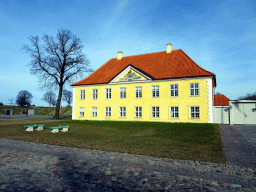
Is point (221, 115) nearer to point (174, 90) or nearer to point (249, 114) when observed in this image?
point (249, 114)

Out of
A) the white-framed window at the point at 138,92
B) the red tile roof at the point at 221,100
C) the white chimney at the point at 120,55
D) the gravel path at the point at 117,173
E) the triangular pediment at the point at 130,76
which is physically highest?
the white chimney at the point at 120,55

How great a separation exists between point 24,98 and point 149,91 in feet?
302

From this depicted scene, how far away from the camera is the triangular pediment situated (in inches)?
1056

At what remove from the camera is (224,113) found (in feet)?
74.4

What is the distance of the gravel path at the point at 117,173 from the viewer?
425cm

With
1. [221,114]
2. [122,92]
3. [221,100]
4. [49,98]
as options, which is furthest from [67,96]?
[221,114]

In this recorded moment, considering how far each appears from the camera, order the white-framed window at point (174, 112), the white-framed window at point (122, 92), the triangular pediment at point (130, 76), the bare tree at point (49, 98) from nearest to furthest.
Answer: the white-framed window at point (174, 112)
the triangular pediment at point (130, 76)
the white-framed window at point (122, 92)
the bare tree at point (49, 98)

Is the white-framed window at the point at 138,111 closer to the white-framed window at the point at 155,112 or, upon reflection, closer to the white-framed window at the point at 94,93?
the white-framed window at the point at 155,112

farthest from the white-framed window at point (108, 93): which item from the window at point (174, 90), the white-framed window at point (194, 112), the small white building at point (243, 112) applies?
the small white building at point (243, 112)

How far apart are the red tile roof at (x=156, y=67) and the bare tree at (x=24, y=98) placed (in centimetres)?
7549

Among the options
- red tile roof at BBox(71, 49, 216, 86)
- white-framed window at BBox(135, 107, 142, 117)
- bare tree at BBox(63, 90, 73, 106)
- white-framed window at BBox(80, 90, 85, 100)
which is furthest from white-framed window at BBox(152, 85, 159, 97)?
bare tree at BBox(63, 90, 73, 106)

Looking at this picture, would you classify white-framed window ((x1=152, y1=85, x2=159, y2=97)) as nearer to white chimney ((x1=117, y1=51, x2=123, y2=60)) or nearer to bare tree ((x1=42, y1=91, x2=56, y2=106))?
white chimney ((x1=117, y1=51, x2=123, y2=60))

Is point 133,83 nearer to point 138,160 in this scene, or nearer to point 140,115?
point 140,115

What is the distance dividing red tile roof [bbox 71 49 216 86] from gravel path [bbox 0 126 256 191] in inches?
744
